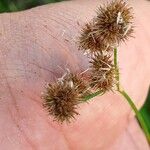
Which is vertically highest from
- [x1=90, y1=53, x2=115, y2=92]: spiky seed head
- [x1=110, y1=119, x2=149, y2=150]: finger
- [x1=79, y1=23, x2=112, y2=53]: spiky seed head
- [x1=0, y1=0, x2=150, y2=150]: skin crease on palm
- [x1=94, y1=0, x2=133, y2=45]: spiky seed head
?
[x1=94, y1=0, x2=133, y2=45]: spiky seed head

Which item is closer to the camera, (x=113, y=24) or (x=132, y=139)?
(x=113, y=24)

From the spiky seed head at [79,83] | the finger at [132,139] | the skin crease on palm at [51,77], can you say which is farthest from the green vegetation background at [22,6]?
the spiky seed head at [79,83]

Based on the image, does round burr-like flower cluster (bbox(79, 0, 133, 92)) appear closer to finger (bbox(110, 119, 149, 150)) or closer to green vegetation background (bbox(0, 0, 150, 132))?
finger (bbox(110, 119, 149, 150))

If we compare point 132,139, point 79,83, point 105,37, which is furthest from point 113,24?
point 132,139

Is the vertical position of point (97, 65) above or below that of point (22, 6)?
above

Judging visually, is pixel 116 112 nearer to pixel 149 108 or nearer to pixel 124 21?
pixel 124 21

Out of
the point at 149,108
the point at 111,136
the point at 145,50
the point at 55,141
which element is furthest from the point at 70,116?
the point at 149,108

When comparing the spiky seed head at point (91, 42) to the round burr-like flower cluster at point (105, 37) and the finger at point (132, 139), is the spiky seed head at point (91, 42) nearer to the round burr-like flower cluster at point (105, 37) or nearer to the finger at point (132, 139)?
the round burr-like flower cluster at point (105, 37)

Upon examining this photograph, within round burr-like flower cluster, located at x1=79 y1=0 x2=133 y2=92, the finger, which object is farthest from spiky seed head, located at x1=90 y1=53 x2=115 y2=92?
the finger

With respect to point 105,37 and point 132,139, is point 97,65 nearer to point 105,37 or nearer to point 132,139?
point 105,37
